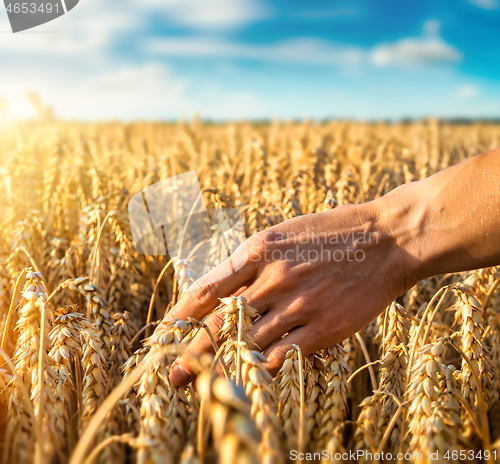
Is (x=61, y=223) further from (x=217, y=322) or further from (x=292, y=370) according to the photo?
(x=292, y=370)

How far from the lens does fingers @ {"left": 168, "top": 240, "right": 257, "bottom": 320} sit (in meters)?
1.23

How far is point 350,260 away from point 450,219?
35cm

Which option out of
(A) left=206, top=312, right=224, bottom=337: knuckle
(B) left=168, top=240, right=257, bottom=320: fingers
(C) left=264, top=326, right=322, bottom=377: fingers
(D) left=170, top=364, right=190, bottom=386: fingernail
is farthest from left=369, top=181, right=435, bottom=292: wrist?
(D) left=170, top=364, right=190, bottom=386: fingernail

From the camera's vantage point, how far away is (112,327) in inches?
54.4

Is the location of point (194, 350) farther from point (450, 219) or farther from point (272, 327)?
point (450, 219)

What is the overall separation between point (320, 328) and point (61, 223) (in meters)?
2.17

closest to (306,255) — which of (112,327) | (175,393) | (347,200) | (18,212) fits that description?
(175,393)

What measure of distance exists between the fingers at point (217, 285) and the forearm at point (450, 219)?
51 cm

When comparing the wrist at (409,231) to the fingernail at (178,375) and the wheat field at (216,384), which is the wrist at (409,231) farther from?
the fingernail at (178,375)

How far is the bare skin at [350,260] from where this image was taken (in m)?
1.18

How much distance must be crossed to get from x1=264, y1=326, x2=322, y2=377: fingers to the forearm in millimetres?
420

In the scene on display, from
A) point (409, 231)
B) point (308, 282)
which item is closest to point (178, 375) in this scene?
point (308, 282)

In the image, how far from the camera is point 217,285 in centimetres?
123

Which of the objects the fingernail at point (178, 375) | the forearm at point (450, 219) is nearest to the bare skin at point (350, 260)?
the forearm at point (450, 219)
